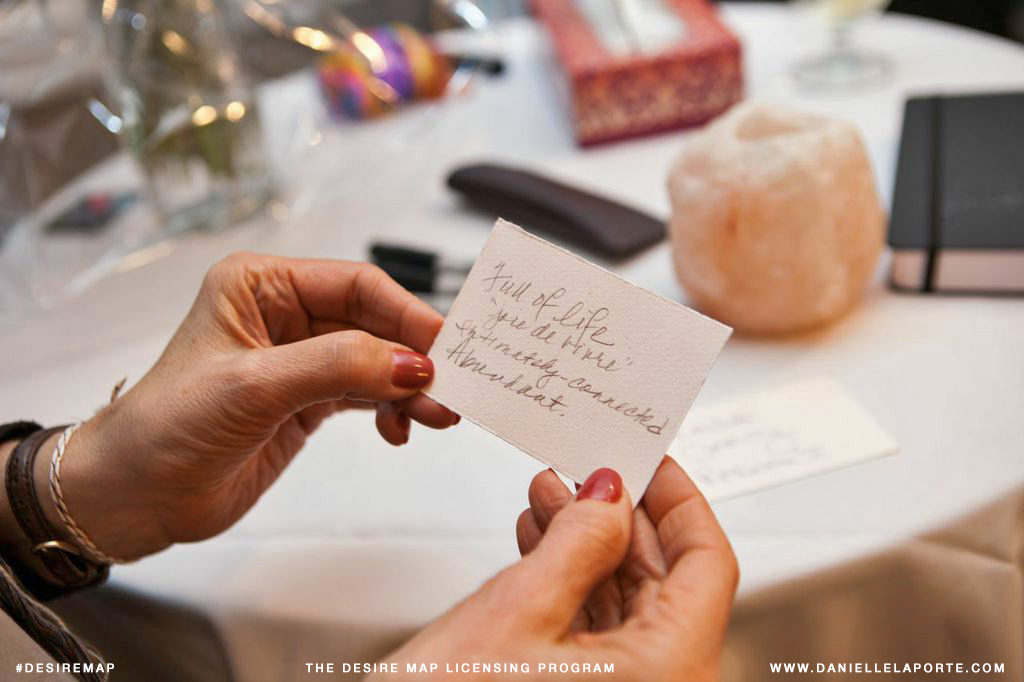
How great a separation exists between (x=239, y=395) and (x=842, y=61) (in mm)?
1133

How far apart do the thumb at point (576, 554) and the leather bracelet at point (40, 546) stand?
0.39m

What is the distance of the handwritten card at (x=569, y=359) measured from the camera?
543mm

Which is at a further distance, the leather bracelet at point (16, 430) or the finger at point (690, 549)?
the leather bracelet at point (16, 430)

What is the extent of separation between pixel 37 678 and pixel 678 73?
105cm

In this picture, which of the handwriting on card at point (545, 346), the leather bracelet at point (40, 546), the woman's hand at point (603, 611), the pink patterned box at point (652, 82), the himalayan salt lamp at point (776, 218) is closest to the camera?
the woman's hand at point (603, 611)

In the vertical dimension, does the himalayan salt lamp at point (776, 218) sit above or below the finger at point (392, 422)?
above

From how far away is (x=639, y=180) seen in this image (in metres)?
1.17

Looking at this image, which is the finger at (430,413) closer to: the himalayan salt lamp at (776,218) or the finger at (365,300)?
the finger at (365,300)

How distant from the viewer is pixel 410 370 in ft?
1.96

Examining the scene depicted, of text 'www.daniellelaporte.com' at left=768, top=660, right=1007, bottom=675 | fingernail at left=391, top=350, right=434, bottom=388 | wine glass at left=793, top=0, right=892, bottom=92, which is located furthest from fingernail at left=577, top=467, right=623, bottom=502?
wine glass at left=793, top=0, right=892, bottom=92

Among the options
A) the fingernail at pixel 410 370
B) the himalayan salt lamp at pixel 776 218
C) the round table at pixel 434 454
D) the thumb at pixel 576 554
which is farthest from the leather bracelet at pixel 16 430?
the himalayan salt lamp at pixel 776 218

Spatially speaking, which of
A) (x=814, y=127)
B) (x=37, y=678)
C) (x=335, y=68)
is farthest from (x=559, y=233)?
(x=37, y=678)

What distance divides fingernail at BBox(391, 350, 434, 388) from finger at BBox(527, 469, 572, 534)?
10 centimetres

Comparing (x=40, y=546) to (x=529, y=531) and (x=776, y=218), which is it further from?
(x=776, y=218)
